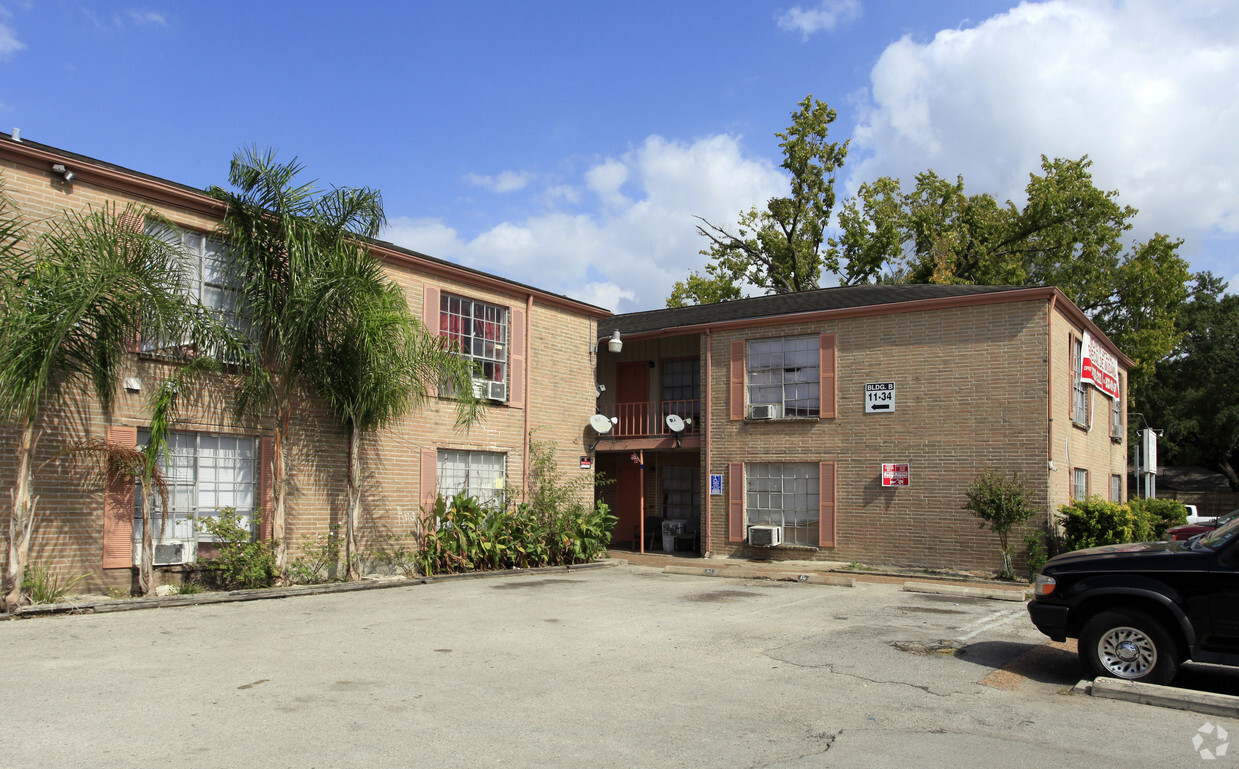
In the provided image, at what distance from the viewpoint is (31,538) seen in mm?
10586

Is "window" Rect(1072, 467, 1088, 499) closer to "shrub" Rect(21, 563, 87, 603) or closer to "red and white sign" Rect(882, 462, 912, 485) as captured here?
"red and white sign" Rect(882, 462, 912, 485)

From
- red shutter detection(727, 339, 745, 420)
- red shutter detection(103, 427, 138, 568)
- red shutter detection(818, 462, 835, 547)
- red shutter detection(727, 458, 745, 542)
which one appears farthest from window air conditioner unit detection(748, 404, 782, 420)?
red shutter detection(103, 427, 138, 568)

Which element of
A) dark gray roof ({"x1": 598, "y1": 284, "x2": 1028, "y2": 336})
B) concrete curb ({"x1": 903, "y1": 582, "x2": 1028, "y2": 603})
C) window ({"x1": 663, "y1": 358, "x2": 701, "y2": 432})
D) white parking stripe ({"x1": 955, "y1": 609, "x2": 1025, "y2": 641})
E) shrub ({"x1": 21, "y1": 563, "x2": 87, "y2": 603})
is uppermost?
dark gray roof ({"x1": 598, "y1": 284, "x2": 1028, "y2": 336})

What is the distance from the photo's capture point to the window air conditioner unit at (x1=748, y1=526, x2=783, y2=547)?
1827 cm

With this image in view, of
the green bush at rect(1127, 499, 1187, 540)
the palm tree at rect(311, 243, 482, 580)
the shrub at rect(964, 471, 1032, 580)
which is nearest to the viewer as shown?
the palm tree at rect(311, 243, 482, 580)

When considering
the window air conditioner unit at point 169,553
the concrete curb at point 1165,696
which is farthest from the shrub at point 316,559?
the concrete curb at point 1165,696

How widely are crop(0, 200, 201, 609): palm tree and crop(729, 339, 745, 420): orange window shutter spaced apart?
1125cm

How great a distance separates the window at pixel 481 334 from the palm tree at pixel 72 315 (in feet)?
16.9

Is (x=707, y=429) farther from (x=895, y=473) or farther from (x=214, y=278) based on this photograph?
(x=214, y=278)

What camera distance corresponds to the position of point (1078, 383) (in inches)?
717

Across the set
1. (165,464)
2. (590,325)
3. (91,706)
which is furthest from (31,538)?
(590,325)

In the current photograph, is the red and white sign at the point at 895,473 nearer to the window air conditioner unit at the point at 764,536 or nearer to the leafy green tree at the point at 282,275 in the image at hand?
the window air conditioner unit at the point at 764,536

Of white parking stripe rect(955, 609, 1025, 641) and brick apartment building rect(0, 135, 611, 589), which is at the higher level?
brick apartment building rect(0, 135, 611, 589)

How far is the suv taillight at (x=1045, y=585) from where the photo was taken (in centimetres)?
774
